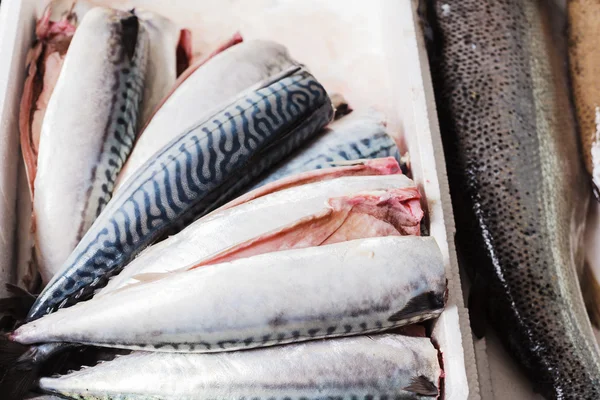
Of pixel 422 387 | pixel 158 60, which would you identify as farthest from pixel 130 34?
pixel 422 387

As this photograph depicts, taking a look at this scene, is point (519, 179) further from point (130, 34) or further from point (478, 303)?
point (130, 34)

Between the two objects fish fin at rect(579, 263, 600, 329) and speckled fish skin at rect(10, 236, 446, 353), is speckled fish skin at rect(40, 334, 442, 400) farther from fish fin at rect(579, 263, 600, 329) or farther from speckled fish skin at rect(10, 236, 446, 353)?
fish fin at rect(579, 263, 600, 329)

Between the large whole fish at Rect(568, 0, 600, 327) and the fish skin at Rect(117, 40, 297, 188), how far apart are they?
1088mm

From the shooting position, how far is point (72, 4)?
177cm

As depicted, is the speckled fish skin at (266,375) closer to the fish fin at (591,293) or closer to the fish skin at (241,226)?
the fish skin at (241,226)

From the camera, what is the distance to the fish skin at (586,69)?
6.32ft

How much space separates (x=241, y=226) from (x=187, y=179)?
0.20 metres

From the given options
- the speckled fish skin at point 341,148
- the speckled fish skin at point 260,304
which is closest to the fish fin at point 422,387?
the speckled fish skin at point 260,304

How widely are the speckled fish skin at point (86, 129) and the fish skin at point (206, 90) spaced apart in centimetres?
6

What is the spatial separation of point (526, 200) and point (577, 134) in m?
0.45

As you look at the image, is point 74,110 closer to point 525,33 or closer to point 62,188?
point 62,188

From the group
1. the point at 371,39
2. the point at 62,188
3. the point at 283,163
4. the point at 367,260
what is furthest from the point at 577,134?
the point at 62,188

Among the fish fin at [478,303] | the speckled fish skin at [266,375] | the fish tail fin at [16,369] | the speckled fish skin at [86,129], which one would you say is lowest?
the fish fin at [478,303]

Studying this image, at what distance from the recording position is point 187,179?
1.27 metres
